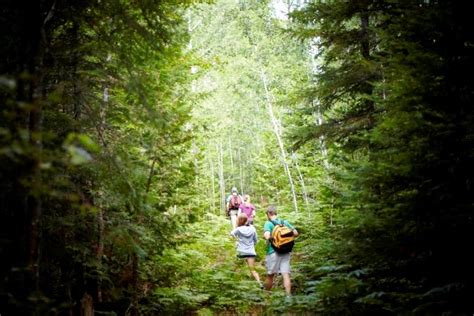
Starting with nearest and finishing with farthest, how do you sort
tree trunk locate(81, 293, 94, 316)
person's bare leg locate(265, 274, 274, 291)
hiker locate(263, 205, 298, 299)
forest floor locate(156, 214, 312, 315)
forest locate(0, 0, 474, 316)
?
forest locate(0, 0, 474, 316) < tree trunk locate(81, 293, 94, 316) < forest floor locate(156, 214, 312, 315) < hiker locate(263, 205, 298, 299) < person's bare leg locate(265, 274, 274, 291)

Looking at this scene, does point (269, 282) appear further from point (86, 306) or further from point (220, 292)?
point (86, 306)

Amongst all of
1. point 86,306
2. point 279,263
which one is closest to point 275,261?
point 279,263

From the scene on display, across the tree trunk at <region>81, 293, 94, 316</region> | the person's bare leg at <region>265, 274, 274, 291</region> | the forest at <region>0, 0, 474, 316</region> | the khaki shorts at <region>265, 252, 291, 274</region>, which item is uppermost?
the forest at <region>0, 0, 474, 316</region>

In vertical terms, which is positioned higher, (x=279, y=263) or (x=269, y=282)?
(x=279, y=263)

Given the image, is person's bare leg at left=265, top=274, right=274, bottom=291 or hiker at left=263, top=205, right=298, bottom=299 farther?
person's bare leg at left=265, top=274, right=274, bottom=291

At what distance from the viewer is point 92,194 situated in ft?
16.6

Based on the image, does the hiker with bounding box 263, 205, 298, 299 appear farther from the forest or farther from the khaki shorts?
the forest

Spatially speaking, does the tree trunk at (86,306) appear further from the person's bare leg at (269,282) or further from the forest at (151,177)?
the person's bare leg at (269,282)

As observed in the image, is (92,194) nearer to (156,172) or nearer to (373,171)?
(156,172)

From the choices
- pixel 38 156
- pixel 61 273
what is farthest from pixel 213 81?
pixel 38 156

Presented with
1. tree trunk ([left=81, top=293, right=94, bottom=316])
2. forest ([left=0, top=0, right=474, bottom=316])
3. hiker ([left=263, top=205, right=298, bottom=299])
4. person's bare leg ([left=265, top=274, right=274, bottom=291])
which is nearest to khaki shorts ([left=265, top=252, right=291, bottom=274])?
hiker ([left=263, top=205, right=298, bottom=299])

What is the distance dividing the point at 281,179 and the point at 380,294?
18.2 meters

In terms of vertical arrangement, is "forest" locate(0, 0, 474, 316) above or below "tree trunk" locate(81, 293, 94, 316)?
above

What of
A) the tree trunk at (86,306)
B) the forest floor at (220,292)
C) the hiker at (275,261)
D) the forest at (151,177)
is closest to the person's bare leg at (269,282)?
the hiker at (275,261)
